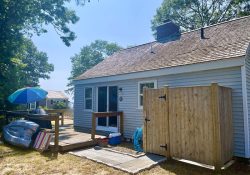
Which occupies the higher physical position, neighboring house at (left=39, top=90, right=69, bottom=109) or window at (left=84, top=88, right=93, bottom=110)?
window at (left=84, top=88, right=93, bottom=110)

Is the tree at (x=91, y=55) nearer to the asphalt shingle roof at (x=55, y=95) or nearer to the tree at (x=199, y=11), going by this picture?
the asphalt shingle roof at (x=55, y=95)

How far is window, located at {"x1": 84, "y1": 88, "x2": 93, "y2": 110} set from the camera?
Result: 12.0m

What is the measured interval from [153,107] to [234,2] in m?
21.0

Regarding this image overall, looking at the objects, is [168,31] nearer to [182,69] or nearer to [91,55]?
[182,69]

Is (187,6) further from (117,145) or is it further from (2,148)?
(2,148)

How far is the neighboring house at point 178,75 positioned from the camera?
6.39 m

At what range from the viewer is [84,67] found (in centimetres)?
5366

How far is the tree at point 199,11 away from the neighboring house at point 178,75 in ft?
47.0

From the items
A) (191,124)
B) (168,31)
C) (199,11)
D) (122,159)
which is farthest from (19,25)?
(199,11)

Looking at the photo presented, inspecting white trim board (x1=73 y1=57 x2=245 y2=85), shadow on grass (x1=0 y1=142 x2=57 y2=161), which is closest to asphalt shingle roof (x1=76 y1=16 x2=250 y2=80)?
white trim board (x1=73 y1=57 x2=245 y2=85)

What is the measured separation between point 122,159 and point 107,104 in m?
4.94

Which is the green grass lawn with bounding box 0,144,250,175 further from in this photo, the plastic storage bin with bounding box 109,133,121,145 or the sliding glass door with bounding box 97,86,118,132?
the sliding glass door with bounding box 97,86,118,132

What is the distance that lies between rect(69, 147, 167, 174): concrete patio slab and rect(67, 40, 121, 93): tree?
4752cm

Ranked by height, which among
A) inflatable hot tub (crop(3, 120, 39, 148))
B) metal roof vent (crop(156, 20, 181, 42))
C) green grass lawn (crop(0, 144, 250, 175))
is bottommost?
green grass lawn (crop(0, 144, 250, 175))
